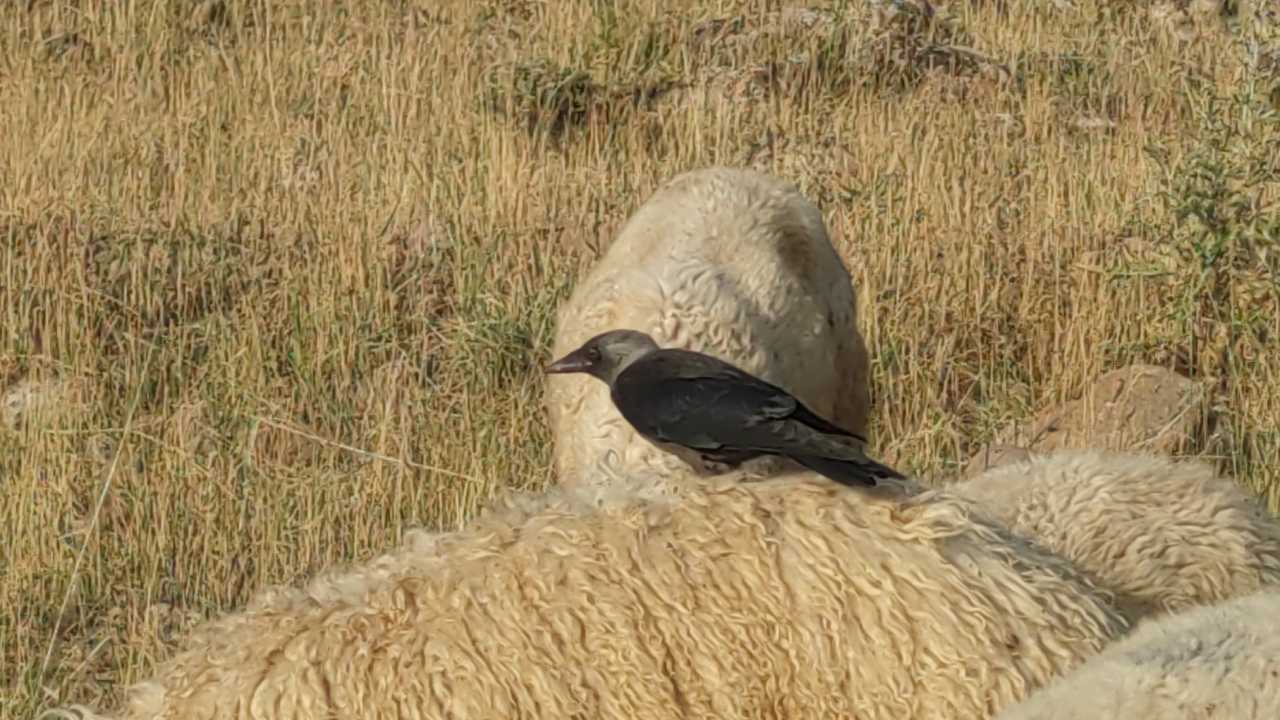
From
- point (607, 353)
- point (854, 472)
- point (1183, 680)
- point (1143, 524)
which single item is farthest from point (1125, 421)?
point (1183, 680)

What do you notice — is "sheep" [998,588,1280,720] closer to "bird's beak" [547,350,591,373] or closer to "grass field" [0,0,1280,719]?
"bird's beak" [547,350,591,373]

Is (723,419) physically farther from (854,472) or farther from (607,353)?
(607,353)

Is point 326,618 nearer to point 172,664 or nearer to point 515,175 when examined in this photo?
point 172,664

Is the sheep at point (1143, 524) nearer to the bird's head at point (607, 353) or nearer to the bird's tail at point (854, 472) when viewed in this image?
the bird's tail at point (854, 472)

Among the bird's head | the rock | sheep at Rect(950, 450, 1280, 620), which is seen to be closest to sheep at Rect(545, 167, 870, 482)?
the bird's head

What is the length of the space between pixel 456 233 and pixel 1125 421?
118 inches

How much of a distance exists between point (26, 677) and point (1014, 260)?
14.3 feet

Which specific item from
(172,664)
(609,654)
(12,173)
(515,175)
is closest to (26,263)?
(12,173)

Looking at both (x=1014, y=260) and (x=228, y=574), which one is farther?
(x=1014, y=260)

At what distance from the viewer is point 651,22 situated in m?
10.8

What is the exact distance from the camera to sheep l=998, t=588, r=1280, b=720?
2.36 m

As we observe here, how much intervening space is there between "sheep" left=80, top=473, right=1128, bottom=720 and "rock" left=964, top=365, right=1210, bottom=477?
2877mm

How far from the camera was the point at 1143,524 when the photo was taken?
388cm

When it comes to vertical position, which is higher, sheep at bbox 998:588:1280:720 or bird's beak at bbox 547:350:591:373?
sheep at bbox 998:588:1280:720
